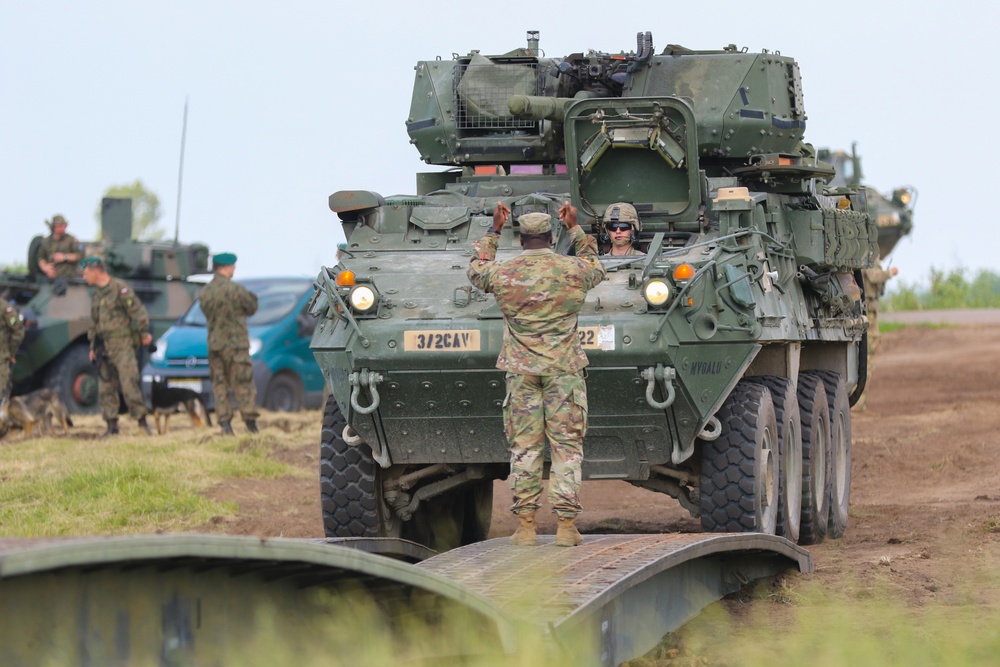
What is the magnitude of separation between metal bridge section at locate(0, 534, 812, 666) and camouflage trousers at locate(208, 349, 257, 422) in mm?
9904

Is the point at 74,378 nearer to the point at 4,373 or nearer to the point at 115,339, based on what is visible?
the point at 4,373

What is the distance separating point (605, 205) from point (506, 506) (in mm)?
3521

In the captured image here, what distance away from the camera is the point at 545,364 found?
7.09 metres

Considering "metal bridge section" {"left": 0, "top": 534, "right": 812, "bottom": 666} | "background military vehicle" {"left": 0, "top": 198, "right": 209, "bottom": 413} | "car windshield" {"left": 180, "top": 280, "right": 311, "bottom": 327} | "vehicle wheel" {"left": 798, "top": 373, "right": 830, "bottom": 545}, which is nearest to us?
"metal bridge section" {"left": 0, "top": 534, "right": 812, "bottom": 666}

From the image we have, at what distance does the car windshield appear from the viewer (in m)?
19.5

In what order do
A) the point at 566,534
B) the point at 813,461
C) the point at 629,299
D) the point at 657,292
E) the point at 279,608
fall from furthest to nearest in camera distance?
the point at 813,461 < the point at 629,299 < the point at 657,292 < the point at 566,534 < the point at 279,608

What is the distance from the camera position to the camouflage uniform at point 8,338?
17.2 m

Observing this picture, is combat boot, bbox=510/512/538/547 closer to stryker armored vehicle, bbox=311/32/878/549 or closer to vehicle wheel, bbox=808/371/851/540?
stryker armored vehicle, bbox=311/32/878/549

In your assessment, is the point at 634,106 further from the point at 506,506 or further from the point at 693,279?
the point at 506,506

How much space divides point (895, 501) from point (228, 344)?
22.3ft

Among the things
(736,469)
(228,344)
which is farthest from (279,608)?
(228,344)

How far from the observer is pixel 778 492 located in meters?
8.86

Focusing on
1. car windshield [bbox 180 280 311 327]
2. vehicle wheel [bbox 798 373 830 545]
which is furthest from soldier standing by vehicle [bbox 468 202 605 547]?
car windshield [bbox 180 280 311 327]

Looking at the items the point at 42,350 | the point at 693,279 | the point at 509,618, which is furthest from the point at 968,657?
the point at 42,350
